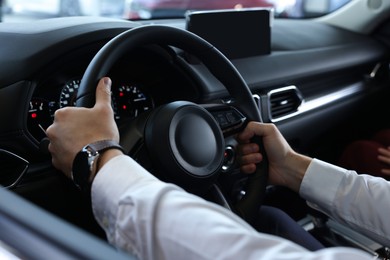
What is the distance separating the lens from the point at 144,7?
3877 mm

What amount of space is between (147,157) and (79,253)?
542 mm

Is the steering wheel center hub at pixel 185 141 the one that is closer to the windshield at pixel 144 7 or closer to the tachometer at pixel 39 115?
the tachometer at pixel 39 115

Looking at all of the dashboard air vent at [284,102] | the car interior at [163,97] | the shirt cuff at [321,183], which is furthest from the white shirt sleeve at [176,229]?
the dashboard air vent at [284,102]

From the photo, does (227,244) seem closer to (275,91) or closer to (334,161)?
(275,91)

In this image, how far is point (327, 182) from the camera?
4.05ft

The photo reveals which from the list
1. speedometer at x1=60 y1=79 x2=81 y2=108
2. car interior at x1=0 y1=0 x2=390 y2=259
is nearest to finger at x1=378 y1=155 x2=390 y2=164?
car interior at x1=0 y1=0 x2=390 y2=259

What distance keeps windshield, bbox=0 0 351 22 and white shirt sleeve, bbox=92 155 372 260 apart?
0.95m

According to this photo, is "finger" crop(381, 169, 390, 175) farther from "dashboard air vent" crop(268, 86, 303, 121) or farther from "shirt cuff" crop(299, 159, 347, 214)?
"shirt cuff" crop(299, 159, 347, 214)

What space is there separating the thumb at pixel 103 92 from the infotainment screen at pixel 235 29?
25.5 inches

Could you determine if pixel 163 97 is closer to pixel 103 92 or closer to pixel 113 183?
pixel 103 92

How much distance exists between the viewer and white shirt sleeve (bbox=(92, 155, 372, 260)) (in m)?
0.69

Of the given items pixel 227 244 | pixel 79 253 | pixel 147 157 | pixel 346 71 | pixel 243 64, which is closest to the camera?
pixel 79 253

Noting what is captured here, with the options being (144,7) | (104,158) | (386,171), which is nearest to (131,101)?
(104,158)

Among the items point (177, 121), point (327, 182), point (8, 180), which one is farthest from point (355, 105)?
point (8, 180)
